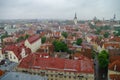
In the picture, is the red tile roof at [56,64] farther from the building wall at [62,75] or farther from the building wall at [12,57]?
the building wall at [12,57]

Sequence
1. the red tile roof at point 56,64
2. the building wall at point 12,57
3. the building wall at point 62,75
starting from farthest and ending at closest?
the building wall at point 12,57, the red tile roof at point 56,64, the building wall at point 62,75

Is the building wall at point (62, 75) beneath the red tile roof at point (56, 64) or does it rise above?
beneath

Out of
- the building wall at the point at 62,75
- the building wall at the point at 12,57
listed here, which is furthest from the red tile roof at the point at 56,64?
the building wall at the point at 12,57

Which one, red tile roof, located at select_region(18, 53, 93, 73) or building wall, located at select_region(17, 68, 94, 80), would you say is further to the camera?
red tile roof, located at select_region(18, 53, 93, 73)

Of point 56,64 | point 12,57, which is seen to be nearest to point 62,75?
point 56,64

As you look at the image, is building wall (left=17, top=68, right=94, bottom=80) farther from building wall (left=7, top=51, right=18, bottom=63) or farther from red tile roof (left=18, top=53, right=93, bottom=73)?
building wall (left=7, top=51, right=18, bottom=63)

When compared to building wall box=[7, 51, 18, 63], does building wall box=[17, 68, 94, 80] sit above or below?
below

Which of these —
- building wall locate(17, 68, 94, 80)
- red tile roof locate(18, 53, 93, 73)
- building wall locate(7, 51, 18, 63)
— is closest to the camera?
building wall locate(17, 68, 94, 80)

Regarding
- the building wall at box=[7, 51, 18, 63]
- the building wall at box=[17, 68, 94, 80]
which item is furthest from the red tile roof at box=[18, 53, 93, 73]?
the building wall at box=[7, 51, 18, 63]

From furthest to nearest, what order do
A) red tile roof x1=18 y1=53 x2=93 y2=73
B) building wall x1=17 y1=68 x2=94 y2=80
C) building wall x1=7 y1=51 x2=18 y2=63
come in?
building wall x1=7 y1=51 x2=18 y2=63
red tile roof x1=18 y1=53 x2=93 y2=73
building wall x1=17 y1=68 x2=94 y2=80

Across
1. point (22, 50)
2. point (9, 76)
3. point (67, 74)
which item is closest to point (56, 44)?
point (22, 50)
